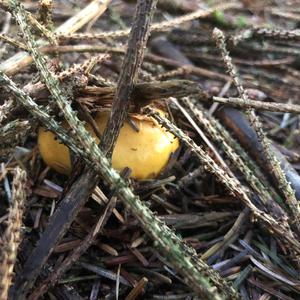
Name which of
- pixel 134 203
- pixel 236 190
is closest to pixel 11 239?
pixel 134 203

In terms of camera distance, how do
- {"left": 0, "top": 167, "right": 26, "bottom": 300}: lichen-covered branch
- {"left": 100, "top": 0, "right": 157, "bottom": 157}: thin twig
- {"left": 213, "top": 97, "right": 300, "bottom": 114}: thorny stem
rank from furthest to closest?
{"left": 213, "top": 97, "right": 300, "bottom": 114}: thorny stem → {"left": 100, "top": 0, "right": 157, "bottom": 157}: thin twig → {"left": 0, "top": 167, "right": 26, "bottom": 300}: lichen-covered branch

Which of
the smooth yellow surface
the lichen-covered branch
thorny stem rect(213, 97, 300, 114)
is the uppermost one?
thorny stem rect(213, 97, 300, 114)

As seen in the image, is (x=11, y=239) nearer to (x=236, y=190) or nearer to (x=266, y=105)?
(x=236, y=190)

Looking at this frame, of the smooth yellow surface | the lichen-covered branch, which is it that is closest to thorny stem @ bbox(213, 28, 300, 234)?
the smooth yellow surface

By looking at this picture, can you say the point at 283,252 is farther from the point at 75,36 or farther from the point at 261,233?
the point at 75,36

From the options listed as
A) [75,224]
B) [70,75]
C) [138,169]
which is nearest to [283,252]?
[138,169]

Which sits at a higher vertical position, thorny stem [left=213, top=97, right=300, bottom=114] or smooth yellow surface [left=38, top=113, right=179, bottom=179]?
thorny stem [left=213, top=97, right=300, bottom=114]

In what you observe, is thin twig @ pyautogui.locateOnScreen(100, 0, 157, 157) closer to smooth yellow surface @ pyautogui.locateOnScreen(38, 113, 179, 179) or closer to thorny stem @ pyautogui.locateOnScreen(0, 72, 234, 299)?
thorny stem @ pyautogui.locateOnScreen(0, 72, 234, 299)

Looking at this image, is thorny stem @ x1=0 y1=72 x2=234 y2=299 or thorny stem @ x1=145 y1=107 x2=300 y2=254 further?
thorny stem @ x1=145 y1=107 x2=300 y2=254
